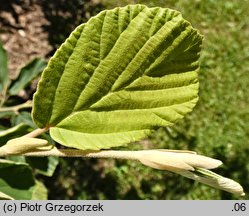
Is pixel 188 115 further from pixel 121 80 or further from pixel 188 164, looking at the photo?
pixel 188 164

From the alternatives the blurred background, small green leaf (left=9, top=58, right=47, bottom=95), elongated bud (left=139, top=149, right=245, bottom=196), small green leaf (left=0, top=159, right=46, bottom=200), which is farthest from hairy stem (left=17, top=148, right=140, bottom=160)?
the blurred background

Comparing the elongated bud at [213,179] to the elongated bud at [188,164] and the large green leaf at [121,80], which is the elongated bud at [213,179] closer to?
the elongated bud at [188,164]

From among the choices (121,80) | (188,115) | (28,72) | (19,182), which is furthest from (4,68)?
(188,115)

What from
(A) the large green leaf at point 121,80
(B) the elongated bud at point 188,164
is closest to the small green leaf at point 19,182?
(A) the large green leaf at point 121,80

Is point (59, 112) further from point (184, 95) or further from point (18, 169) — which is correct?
point (18, 169)

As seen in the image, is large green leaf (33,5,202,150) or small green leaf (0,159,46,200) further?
small green leaf (0,159,46,200)

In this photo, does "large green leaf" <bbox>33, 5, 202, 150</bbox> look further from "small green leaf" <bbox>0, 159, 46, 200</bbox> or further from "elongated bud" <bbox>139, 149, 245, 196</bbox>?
"small green leaf" <bbox>0, 159, 46, 200</bbox>
